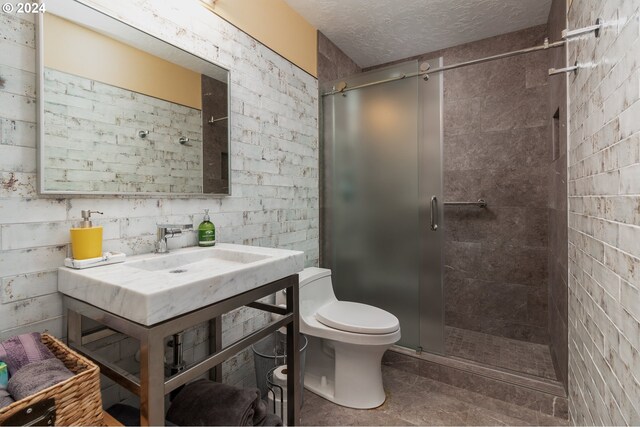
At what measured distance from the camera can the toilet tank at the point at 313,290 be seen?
6.26ft

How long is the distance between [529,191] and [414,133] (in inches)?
48.4

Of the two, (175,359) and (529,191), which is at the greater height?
(529,191)

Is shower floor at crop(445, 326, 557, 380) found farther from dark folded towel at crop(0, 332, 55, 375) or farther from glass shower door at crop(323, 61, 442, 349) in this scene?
dark folded towel at crop(0, 332, 55, 375)

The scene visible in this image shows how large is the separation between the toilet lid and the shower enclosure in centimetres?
36

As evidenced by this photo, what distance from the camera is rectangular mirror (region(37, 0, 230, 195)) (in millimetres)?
1064

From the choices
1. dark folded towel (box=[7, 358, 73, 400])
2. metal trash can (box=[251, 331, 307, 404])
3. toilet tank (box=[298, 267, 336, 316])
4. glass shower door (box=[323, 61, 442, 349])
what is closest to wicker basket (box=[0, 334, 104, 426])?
dark folded towel (box=[7, 358, 73, 400])

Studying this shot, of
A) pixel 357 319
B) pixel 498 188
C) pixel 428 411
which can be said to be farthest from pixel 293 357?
pixel 498 188

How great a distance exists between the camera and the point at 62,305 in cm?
109

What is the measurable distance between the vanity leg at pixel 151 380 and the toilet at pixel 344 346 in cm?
108

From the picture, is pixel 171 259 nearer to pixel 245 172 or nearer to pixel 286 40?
pixel 245 172

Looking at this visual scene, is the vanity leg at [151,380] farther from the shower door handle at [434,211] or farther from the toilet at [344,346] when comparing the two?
the shower door handle at [434,211]

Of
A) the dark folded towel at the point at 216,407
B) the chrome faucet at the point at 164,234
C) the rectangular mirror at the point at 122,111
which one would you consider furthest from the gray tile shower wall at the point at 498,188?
the chrome faucet at the point at 164,234

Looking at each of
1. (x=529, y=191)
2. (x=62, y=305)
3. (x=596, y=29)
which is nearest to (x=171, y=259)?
(x=62, y=305)

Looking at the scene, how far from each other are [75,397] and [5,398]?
0.46 ft
